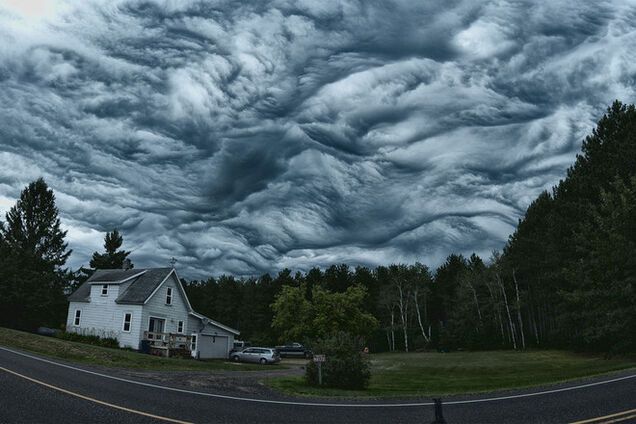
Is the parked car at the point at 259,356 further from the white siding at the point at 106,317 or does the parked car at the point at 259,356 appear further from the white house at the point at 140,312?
the white siding at the point at 106,317

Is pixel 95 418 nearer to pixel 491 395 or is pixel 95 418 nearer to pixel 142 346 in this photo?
pixel 491 395

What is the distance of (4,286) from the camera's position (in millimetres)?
45844

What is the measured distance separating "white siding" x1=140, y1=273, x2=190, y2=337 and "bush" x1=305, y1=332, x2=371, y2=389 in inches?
995

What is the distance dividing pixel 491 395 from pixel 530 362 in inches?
1068

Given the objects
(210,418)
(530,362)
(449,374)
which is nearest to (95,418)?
(210,418)

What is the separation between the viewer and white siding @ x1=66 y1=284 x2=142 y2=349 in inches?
1619

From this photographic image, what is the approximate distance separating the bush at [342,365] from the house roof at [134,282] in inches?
995

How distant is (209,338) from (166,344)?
25.4 feet

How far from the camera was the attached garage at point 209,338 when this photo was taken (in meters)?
45.5

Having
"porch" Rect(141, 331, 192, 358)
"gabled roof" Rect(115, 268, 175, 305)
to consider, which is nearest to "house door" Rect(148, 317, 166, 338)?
"porch" Rect(141, 331, 192, 358)

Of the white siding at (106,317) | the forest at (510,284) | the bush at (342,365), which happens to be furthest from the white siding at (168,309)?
the bush at (342,365)

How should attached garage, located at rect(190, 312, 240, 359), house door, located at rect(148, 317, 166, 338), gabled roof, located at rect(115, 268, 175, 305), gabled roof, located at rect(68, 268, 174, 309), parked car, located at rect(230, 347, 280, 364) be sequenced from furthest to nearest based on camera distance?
attached garage, located at rect(190, 312, 240, 359) < parked car, located at rect(230, 347, 280, 364) < gabled roof, located at rect(68, 268, 174, 309) < house door, located at rect(148, 317, 166, 338) < gabled roof, located at rect(115, 268, 175, 305)

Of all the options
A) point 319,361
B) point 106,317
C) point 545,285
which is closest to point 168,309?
point 106,317

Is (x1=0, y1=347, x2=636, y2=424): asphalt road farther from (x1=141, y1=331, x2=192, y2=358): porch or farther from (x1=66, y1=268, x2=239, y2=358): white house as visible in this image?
(x1=66, y1=268, x2=239, y2=358): white house
